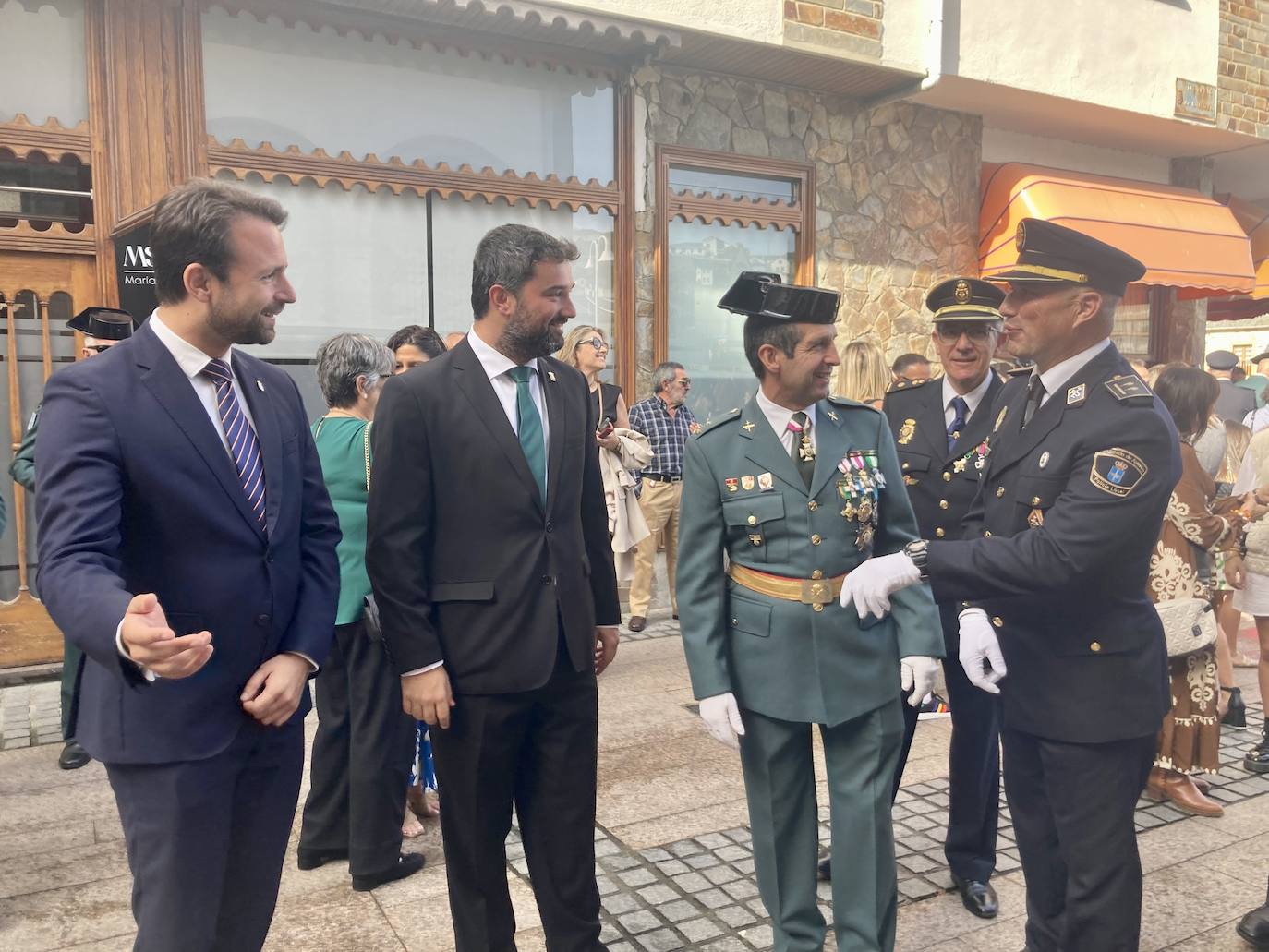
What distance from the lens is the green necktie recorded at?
2.85m

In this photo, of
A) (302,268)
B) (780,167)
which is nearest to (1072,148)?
(780,167)

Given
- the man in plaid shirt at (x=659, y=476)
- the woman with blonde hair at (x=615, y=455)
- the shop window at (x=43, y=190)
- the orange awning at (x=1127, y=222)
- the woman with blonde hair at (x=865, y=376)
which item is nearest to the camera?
the woman with blonde hair at (x=865, y=376)

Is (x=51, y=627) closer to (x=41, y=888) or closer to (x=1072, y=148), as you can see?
(x=41, y=888)

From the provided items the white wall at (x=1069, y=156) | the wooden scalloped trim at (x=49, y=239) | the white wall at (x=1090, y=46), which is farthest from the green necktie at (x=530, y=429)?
the white wall at (x=1069, y=156)

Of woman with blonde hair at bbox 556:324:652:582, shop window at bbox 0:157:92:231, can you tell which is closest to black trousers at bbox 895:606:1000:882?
woman with blonde hair at bbox 556:324:652:582

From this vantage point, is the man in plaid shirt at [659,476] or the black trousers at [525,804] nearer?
the black trousers at [525,804]

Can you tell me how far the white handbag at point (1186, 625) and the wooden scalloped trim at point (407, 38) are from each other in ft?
21.5

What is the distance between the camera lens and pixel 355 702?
3.81 metres

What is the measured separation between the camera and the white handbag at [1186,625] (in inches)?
164

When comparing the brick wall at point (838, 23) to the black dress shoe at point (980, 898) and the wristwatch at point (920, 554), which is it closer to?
the wristwatch at point (920, 554)

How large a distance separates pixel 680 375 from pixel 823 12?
141 inches

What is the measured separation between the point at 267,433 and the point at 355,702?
1797 mm

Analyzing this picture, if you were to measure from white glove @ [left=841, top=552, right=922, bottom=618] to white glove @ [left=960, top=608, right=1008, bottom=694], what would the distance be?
9.8 inches

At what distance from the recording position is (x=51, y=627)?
6.75 meters
